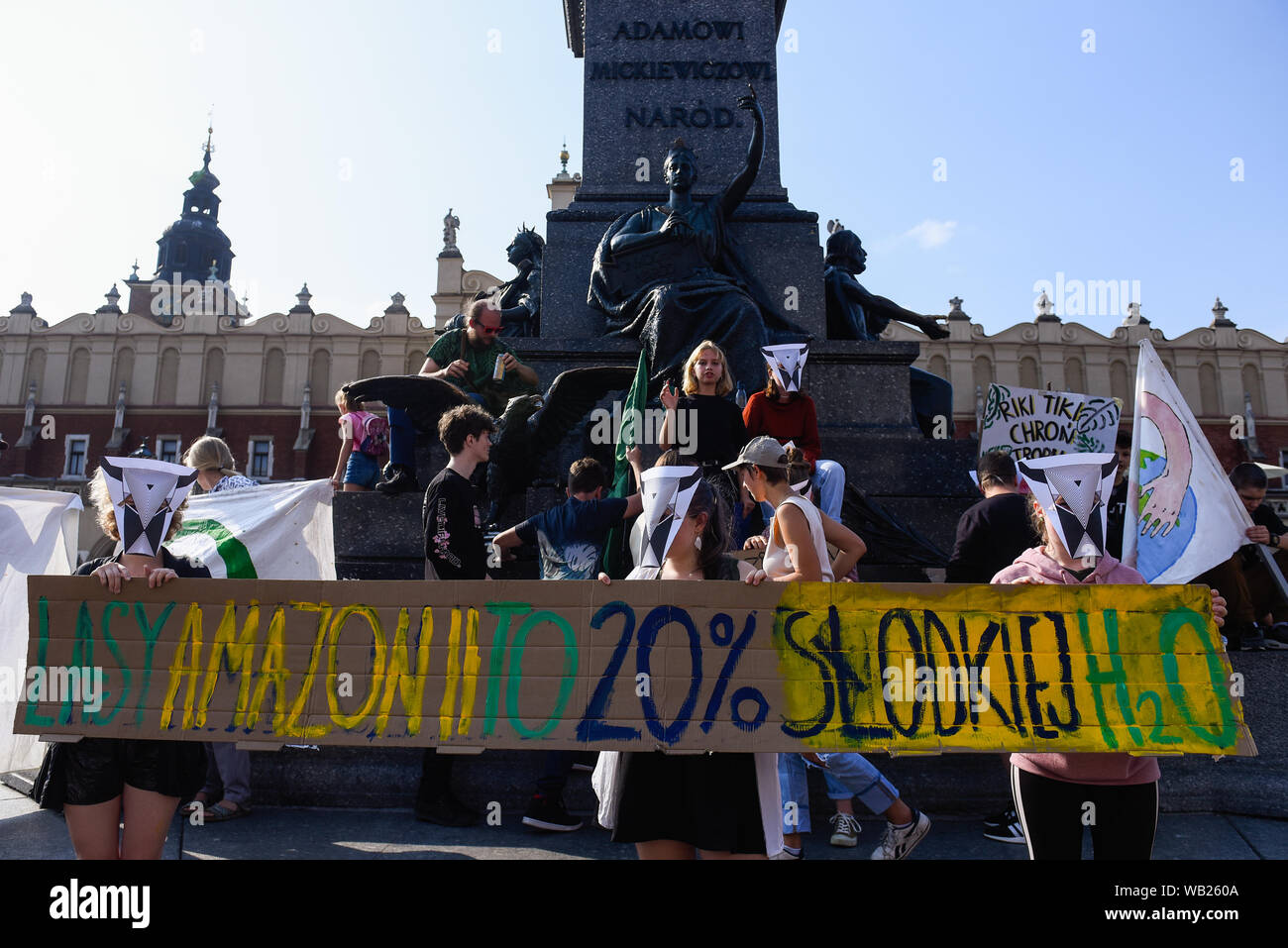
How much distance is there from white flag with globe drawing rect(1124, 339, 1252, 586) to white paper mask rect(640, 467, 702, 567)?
2.36 metres

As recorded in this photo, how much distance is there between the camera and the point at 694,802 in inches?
112

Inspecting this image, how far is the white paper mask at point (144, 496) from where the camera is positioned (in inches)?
128

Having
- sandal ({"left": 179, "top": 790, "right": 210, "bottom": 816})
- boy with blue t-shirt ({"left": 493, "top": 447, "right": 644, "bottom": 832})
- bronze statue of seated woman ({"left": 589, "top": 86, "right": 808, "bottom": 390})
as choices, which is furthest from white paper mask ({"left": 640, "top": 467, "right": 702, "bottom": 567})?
bronze statue of seated woman ({"left": 589, "top": 86, "right": 808, "bottom": 390})

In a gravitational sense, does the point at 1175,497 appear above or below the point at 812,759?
above

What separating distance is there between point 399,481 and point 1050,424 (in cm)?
502

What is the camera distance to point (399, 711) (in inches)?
129

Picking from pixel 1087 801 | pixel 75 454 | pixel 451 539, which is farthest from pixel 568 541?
pixel 75 454

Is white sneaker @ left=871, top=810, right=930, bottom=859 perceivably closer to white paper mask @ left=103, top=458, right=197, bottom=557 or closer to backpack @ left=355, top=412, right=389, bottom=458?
white paper mask @ left=103, top=458, right=197, bottom=557

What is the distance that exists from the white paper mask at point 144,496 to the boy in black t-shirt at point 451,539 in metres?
1.13
